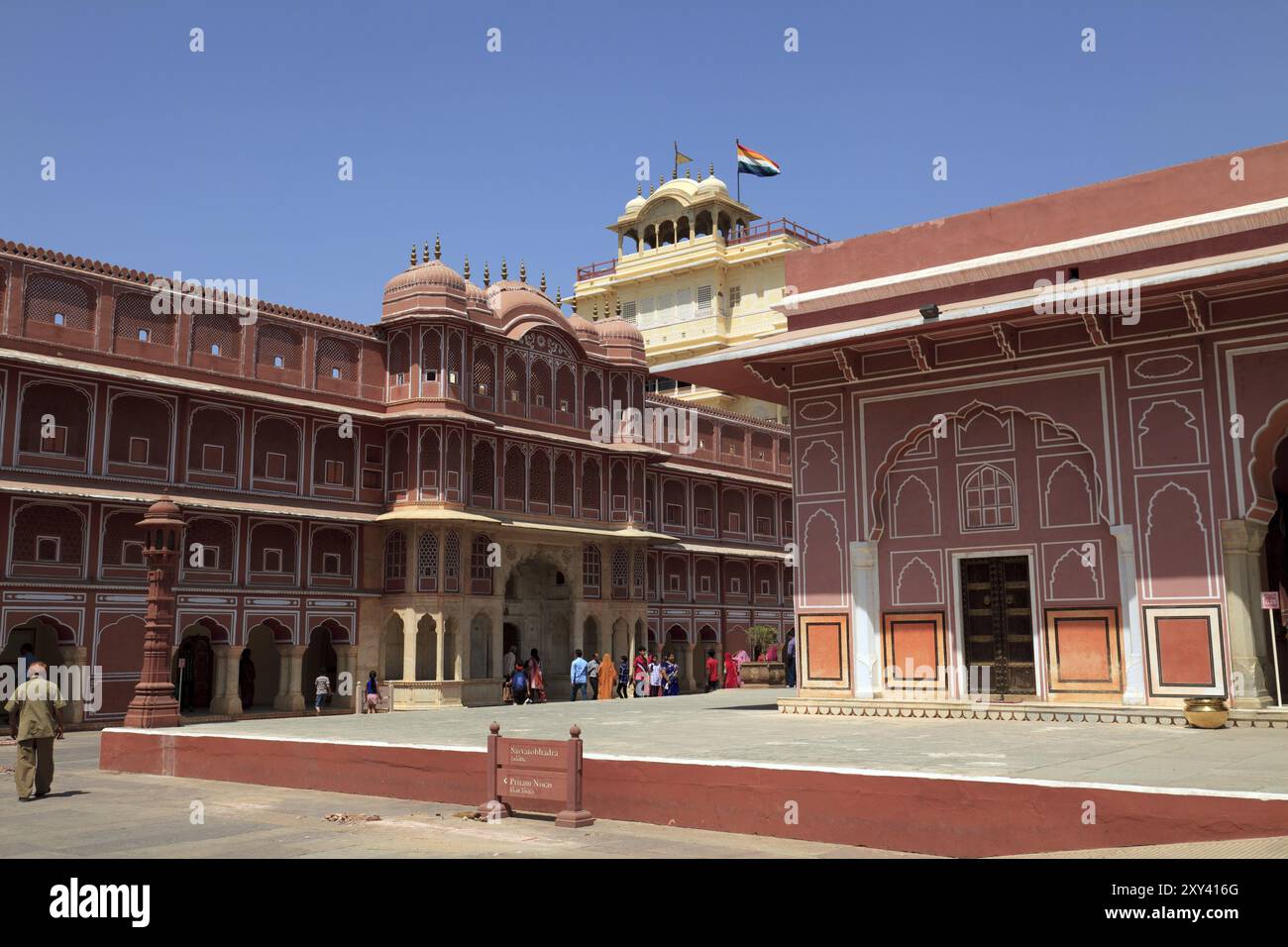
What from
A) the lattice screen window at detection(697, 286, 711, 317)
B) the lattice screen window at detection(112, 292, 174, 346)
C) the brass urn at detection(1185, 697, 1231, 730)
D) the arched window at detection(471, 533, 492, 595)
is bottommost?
the brass urn at detection(1185, 697, 1231, 730)

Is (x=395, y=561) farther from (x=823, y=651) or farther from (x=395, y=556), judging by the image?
(x=823, y=651)

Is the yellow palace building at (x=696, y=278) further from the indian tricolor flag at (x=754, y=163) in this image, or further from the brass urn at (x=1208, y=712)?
the brass urn at (x=1208, y=712)

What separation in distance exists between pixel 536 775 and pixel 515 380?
834 inches

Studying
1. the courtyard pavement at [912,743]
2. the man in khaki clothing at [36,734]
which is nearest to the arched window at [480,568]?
the courtyard pavement at [912,743]

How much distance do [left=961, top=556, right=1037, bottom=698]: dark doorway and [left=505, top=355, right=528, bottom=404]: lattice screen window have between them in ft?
52.2

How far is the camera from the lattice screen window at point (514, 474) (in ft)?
95.8

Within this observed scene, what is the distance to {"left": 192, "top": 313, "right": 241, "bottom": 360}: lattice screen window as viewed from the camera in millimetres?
24844

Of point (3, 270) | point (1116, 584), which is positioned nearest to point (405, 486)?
point (3, 270)

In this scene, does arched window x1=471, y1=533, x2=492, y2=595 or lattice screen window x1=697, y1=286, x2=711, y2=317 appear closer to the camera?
arched window x1=471, y1=533, x2=492, y2=595

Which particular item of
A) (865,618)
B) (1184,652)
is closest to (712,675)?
(865,618)

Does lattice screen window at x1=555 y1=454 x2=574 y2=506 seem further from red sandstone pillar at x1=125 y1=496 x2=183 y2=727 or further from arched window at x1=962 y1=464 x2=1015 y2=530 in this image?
arched window at x1=962 y1=464 x2=1015 y2=530

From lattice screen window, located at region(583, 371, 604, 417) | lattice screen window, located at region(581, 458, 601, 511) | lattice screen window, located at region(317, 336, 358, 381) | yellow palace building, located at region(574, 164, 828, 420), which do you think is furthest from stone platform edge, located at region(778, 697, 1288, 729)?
yellow palace building, located at region(574, 164, 828, 420)

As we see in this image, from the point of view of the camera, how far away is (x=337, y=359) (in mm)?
27422

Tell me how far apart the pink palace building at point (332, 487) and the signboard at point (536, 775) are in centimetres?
1532
